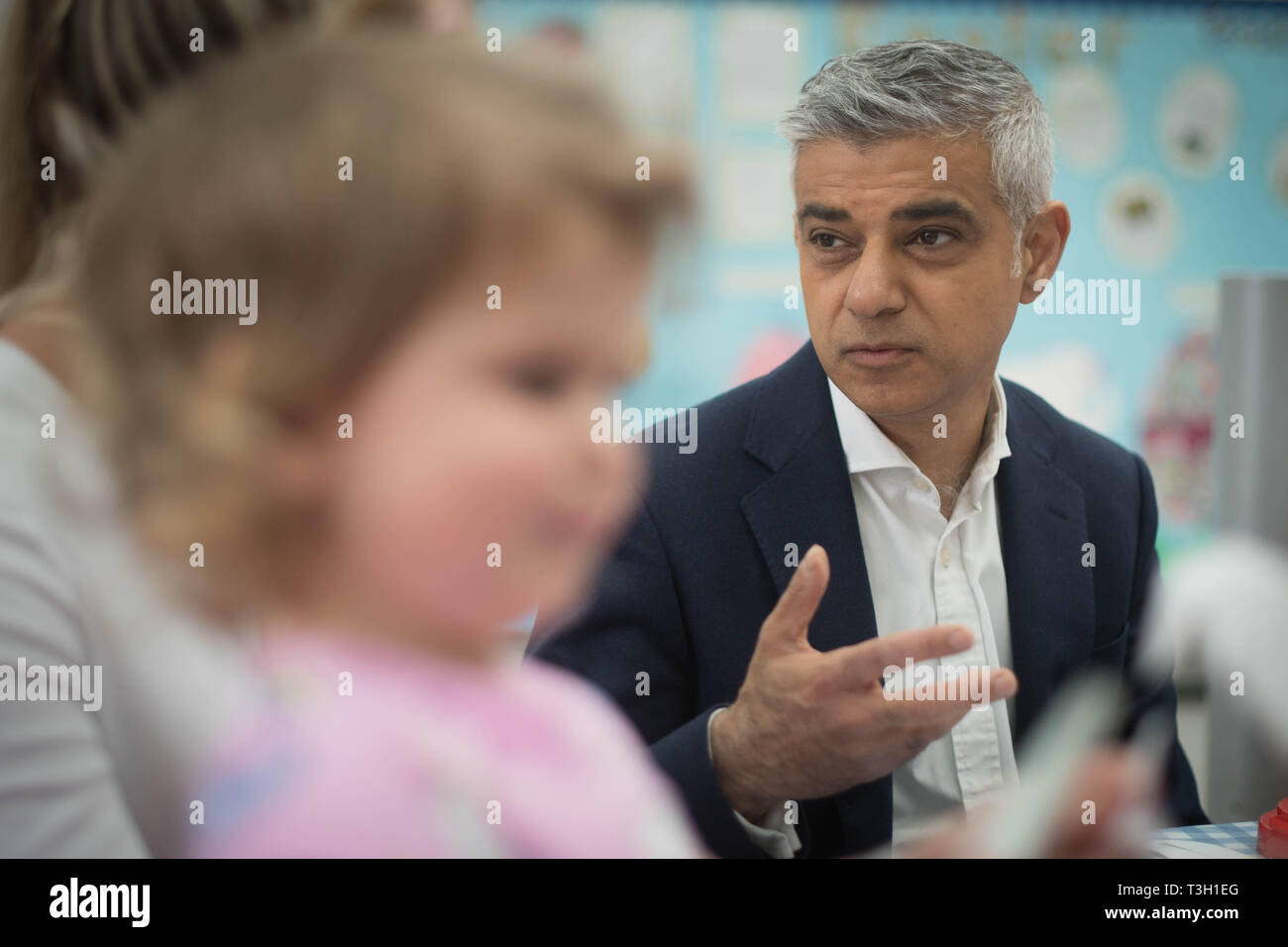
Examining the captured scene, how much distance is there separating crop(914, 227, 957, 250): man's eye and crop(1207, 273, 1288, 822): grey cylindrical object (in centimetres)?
42

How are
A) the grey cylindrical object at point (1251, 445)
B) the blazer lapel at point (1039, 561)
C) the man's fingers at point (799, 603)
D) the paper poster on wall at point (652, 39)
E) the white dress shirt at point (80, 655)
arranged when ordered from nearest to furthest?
the white dress shirt at point (80, 655)
the man's fingers at point (799, 603)
the paper poster on wall at point (652, 39)
the blazer lapel at point (1039, 561)
the grey cylindrical object at point (1251, 445)

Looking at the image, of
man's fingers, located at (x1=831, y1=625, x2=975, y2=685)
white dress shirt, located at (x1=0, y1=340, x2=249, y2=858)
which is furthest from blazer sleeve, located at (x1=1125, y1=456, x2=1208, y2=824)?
white dress shirt, located at (x1=0, y1=340, x2=249, y2=858)

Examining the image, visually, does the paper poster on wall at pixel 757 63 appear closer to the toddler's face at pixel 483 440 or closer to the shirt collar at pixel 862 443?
the shirt collar at pixel 862 443

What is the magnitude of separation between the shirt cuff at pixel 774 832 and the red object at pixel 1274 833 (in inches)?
22.6

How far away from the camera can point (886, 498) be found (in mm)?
1285

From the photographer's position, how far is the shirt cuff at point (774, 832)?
119 centimetres

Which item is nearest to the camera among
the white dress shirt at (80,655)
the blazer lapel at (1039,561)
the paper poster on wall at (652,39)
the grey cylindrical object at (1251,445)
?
the white dress shirt at (80,655)

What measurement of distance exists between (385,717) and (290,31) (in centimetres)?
52

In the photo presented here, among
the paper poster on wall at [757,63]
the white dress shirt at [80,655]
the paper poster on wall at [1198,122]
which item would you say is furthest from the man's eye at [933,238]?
the white dress shirt at [80,655]

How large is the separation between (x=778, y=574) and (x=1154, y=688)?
52 centimetres

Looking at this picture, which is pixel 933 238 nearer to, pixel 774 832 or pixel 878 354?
pixel 878 354

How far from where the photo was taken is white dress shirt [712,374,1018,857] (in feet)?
4.12

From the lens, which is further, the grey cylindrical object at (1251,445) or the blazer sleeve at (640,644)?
the grey cylindrical object at (1251,445)

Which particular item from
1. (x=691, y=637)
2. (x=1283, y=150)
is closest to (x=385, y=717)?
(x=691, y=637)
